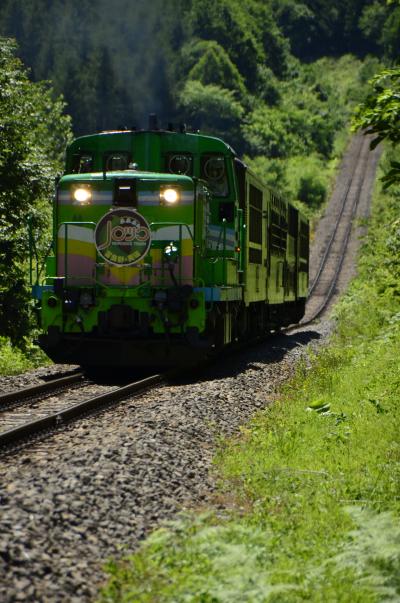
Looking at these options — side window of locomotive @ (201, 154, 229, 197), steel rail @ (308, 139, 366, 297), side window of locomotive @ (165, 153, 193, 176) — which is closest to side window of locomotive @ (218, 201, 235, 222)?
side window of locomotive @ (201, 154, 229, 197)

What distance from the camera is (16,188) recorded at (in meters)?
20.4

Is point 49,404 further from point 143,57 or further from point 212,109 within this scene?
point 143,57

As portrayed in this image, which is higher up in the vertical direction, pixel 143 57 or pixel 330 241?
pixel 143 57

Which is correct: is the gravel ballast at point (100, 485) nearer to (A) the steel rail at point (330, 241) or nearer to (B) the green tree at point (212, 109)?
(A) the steel rail at point (330, 241)

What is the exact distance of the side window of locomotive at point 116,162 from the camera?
1598cm

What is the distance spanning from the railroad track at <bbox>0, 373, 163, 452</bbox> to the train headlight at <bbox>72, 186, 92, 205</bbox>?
8.67 ft

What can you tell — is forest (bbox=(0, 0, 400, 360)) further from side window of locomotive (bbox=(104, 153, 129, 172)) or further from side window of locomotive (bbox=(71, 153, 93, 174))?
side window of locomotive (bbox=(104, 153, 129, 172))

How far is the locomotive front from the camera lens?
14.2 meters

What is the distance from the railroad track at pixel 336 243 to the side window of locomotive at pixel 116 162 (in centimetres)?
1656

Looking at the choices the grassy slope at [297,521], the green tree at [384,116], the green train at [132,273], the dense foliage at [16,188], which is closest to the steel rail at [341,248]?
the dense foliage at [16,188]

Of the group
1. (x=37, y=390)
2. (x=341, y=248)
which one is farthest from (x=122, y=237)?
(x=341, y=248)

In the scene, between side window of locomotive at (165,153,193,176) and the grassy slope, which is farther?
side window of locomotive at (165,153,193,176)

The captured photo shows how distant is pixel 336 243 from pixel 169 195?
165ft

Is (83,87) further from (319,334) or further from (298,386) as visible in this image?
(298,386)
